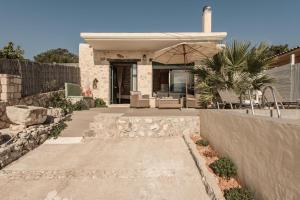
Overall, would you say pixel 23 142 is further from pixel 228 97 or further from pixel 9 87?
pixel 228 97

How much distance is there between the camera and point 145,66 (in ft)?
40.4

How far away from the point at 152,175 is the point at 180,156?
126 cm

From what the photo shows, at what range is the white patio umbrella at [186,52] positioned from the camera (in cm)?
863

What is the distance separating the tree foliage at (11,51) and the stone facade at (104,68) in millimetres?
7222

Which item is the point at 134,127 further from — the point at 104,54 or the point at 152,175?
the point at 104,54

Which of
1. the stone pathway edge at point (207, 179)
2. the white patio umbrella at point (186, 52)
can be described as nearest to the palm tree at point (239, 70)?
the white patio umbrella at point (186, 52)

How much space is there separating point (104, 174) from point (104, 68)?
865 centimetres

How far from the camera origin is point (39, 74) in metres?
9.55

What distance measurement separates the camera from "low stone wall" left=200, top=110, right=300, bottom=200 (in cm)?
233

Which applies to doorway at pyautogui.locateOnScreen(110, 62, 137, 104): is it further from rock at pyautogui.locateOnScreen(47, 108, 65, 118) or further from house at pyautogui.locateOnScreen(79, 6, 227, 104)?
rock at pyautogui.locateOnScreen(47, 108, 65, 118)

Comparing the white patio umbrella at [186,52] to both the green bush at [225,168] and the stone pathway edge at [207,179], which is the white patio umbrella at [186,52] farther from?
the green bush at [225,168]

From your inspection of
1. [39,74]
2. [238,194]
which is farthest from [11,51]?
[238,194]

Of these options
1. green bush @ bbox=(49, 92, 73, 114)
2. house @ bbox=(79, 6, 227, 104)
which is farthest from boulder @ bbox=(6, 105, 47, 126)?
house @ bbox=(79, 6, 227, 104)

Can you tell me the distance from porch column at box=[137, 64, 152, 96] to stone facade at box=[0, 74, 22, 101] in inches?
244
